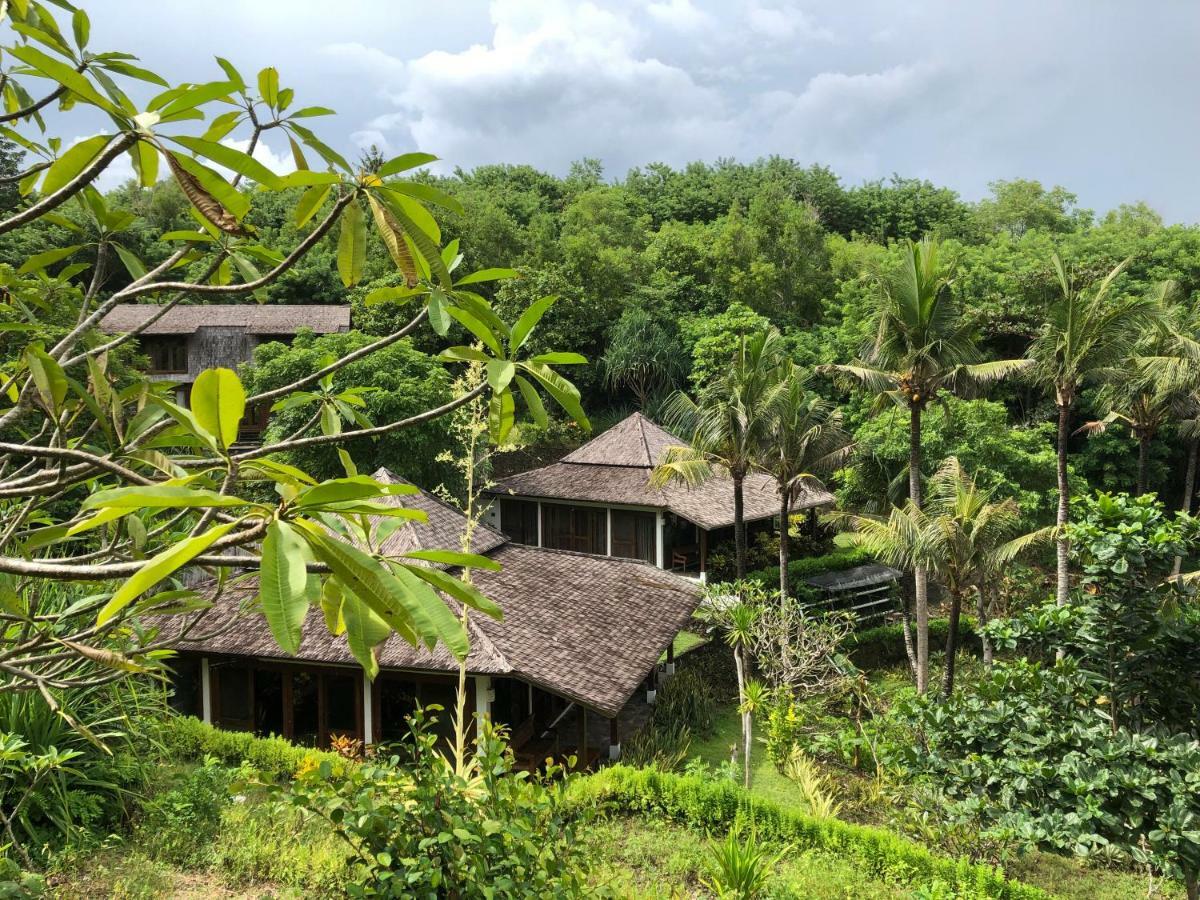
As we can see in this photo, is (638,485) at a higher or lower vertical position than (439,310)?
lower

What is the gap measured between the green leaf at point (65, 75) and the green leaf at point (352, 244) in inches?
19.9

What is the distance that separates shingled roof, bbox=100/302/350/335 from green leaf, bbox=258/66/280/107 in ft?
79.1

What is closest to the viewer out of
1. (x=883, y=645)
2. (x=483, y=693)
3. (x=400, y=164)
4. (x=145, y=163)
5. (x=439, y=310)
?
(x=400, y=164)

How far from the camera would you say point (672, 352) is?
28.0m

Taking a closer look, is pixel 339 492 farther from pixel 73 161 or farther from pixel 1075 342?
pixel 1075 342

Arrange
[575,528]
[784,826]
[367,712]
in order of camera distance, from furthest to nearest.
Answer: [575,528], [367,712], [784,826]

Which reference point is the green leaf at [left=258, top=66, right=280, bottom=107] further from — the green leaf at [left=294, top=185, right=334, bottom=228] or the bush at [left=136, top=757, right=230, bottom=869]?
the bush at [left=136, top=757, right=230, bottom=869]

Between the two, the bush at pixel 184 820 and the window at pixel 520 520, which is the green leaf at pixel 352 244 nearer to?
the bush at pixel 184 820

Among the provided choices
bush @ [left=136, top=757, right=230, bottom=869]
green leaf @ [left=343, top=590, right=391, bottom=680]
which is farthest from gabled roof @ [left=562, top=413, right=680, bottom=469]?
green leaf @ [left=343, top=590, right=391, bottom=680]

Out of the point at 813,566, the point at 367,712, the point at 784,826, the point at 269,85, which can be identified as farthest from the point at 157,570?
the point at 813,566

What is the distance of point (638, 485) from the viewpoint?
19188 millimetres

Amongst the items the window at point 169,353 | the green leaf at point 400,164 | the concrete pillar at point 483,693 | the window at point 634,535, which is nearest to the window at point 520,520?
the window at point 634,535

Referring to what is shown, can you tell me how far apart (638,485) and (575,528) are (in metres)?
2.28

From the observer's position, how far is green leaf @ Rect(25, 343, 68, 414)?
1.94 metres
